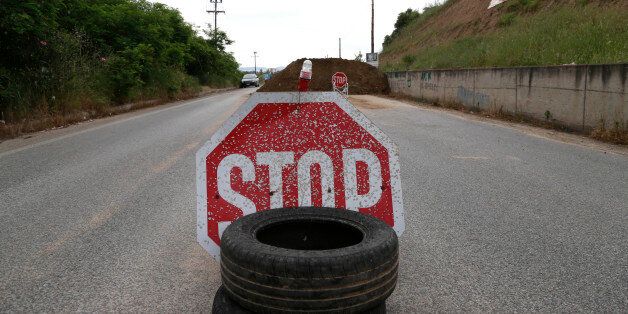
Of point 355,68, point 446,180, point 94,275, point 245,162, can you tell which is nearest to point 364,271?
point 245,162

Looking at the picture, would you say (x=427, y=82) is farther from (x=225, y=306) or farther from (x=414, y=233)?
(x=225, y=306)

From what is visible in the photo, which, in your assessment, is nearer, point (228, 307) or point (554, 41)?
point (228, 307)

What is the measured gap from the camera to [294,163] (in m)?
3.05

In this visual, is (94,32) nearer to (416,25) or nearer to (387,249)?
(387,249)

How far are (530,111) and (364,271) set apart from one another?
13850 mm

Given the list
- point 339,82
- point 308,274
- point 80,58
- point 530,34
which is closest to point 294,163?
point 308,274

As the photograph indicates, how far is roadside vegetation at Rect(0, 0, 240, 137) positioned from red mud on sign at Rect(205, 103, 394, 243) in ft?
36.9

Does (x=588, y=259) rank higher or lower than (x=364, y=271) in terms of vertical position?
lower

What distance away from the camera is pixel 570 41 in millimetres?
16578

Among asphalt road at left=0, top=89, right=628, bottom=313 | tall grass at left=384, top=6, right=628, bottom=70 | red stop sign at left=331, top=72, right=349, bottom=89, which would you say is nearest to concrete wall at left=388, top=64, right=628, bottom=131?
tall grass at left=384, top=6, right=628, bottom=70

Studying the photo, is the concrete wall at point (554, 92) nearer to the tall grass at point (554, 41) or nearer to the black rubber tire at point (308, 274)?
the tall grass at point (554, 41)

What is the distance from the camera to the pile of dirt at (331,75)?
3759 cm

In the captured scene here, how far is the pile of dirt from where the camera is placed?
37594 mm

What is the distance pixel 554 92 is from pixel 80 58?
564 inches
